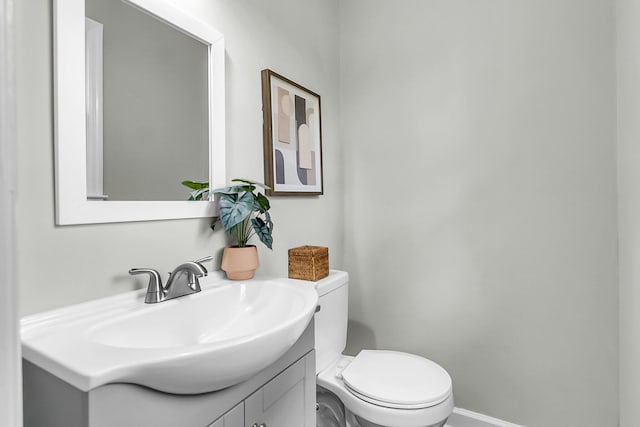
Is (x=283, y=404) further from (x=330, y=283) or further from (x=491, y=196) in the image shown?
(x=491, y=196)

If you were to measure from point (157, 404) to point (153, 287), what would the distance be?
1.19 feet

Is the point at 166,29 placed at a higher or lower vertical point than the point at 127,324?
higher

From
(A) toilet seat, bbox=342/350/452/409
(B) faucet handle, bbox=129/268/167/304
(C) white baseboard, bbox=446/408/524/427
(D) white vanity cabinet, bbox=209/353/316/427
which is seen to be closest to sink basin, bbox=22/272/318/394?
(B) faucet handle, bbox=129/268/167/304

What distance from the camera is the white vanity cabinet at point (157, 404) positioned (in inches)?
20.4

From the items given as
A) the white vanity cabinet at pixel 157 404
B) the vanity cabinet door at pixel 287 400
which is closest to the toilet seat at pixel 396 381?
the vanity cabinet door at pixel 287 400

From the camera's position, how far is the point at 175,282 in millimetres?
922

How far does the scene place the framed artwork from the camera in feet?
4.59

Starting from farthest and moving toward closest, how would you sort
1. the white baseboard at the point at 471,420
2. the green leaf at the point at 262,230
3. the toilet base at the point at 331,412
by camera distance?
the white baseboard at the point at 471,420
the toilet base at the point at 331,412
the green leaf at the point at 262,230

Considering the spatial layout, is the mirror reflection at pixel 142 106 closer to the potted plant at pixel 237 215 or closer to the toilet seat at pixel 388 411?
the potted plant at pixel 237 215

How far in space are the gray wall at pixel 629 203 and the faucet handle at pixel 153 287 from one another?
144 centimetres

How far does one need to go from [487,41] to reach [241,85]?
1166mm

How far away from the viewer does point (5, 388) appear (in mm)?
255

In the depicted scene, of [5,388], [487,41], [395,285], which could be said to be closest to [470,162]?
[487,41]

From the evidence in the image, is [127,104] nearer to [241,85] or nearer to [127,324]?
[241,85]
